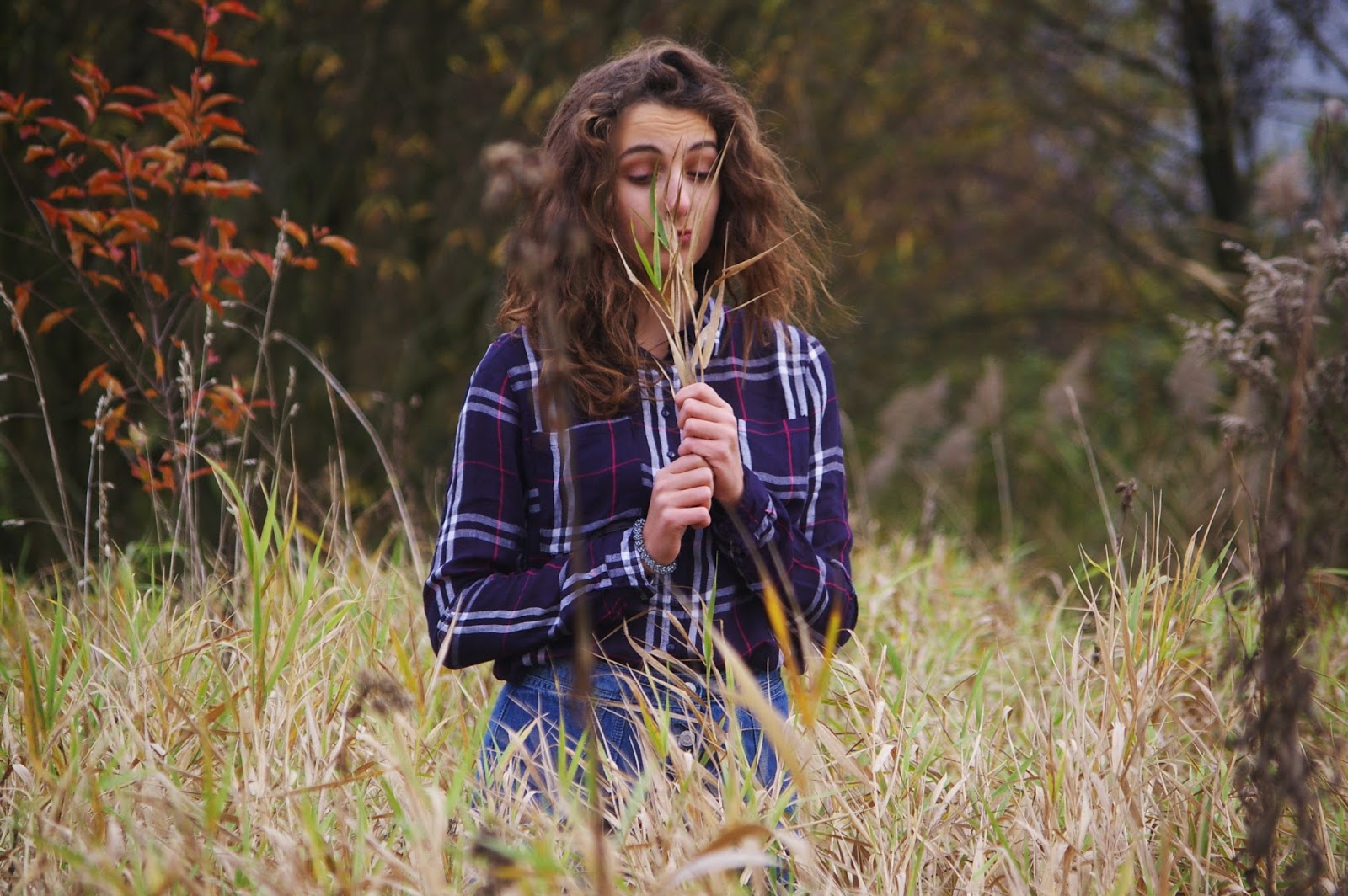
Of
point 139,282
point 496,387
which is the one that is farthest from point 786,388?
point 139,282

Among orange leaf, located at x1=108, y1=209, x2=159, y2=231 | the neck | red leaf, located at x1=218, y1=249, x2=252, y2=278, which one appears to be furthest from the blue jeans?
orange leaf, located at x1=108, y1=209, x2=159, y2=231

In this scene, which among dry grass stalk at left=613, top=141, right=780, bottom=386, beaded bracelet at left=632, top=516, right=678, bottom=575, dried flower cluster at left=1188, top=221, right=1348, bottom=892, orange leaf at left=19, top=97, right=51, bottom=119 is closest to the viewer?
dried flower cluster at left=1188, top=221, right=1348, bottom=892

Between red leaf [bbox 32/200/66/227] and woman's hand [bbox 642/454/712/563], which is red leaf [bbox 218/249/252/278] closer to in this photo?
red leaf [bbox 32/200/66/227]

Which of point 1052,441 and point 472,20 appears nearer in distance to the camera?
point 472,20

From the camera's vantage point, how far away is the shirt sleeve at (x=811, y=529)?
174cm

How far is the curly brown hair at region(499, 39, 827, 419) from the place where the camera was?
1870 millimetres

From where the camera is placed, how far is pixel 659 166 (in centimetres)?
187

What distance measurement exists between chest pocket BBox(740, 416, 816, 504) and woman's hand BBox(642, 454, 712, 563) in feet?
0.75

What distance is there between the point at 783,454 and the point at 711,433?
34cm

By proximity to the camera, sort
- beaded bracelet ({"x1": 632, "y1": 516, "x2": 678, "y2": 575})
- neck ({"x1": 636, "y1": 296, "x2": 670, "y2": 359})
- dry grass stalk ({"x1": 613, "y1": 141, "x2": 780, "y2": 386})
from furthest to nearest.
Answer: neck ({"x1": 636, "y1": 296, "x2": 670, "y2": 359}) → beaded bracelet ({"x1": 632, "y1": 516, "x2": 678, "y2": 575}) → dry grass stalk ({"x1": 613, "y1": 141, "x2": 780, "y2": 386})

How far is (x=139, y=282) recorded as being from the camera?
344cm

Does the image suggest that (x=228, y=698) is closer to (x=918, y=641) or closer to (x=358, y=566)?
(x=358, y=566)

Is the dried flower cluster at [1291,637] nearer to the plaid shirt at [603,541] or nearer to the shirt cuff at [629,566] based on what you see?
the plaid shirt at [603,541]

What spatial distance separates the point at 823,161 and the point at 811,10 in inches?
33.4
